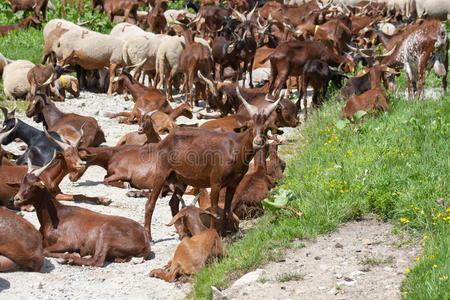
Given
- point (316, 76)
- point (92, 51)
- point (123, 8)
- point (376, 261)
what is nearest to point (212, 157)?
point (376, 261)

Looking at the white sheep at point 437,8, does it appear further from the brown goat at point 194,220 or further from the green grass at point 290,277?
the green grass at point 290,277

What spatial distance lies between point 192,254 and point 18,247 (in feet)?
6.10

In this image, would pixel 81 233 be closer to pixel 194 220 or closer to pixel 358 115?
pixel 194 220


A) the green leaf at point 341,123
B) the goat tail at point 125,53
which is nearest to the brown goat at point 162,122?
the green leaf at point 341,123

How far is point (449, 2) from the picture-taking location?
93.4 ft

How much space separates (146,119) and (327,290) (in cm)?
639

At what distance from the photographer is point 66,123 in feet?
44.0

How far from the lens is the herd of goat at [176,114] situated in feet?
27.6

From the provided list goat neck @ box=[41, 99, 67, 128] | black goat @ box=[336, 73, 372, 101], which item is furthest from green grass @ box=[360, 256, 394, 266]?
goat neck @ box=[41, 99, 67, 128]

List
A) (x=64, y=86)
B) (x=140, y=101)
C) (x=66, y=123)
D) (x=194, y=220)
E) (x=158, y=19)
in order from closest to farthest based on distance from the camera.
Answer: (x=194, y=220) < (x=66, y=123) < (x=140, y=101) < (x=64, y=86) < (x=158, y=19)

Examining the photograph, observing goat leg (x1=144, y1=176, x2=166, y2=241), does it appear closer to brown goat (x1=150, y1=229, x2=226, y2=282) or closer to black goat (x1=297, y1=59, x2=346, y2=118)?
brown goat (x1=150, y1=229, x2=226, y2=282)

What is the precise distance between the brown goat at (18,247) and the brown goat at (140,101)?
7.09m

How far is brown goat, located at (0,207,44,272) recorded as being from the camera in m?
7.71

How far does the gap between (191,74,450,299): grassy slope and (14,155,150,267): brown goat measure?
3.83 ft
